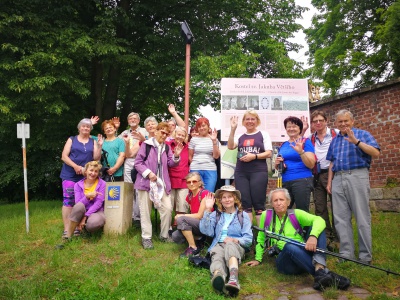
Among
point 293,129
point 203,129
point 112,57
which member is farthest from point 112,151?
point 112,57

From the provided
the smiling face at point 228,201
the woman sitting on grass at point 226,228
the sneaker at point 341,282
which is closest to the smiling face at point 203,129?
the woman sitting on grass at point 226,228

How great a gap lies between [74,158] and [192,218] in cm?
217

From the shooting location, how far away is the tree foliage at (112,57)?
1014 cm

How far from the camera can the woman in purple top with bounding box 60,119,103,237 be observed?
19.9 ft

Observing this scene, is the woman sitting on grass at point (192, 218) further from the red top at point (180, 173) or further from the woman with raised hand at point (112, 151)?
the woman with raised hand at point (112, 151)

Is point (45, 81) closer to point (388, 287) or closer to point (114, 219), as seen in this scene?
point (114, 219)

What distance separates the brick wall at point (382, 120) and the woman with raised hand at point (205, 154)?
14.5ft

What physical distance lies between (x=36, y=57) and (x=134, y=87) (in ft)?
13.8

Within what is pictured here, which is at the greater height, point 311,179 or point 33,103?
point 33,103

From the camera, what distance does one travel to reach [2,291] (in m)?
4.12

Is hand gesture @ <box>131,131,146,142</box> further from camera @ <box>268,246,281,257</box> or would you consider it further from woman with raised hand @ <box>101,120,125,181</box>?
camera @ <box>268,246,281,257</box>

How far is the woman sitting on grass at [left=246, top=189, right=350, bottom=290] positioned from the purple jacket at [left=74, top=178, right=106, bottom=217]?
2491mm

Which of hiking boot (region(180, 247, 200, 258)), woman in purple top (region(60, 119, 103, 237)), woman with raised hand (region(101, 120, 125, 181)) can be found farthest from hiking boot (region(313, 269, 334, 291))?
woman in purple top (region(60, 119, 103, 237))

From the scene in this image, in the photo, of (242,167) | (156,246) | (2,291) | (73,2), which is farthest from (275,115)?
(73,2)
